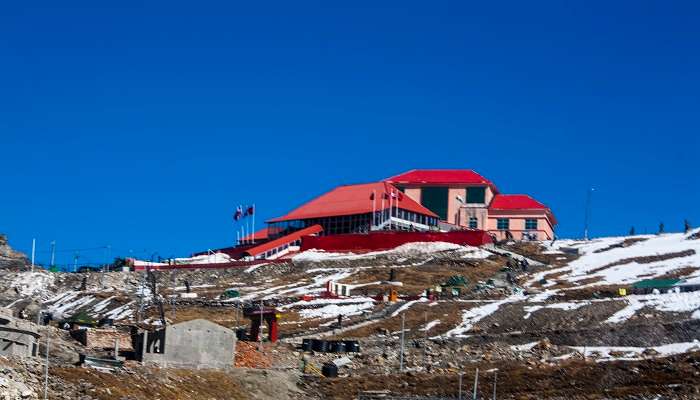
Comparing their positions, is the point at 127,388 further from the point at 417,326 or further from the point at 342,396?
the point at 417,326

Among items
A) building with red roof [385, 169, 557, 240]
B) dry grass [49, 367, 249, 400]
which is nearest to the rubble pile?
dry grass [49, 367, 249, 400]

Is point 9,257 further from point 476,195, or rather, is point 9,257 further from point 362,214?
point 476,195

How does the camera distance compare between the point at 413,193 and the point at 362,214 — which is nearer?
the point at 362,214

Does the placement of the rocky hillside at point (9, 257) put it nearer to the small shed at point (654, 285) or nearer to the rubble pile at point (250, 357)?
the rubble pile at point (250, 357)

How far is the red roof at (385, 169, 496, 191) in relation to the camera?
157125 mm

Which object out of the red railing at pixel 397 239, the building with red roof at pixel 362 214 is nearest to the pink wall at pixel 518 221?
the building with red roof at pixel 362 214

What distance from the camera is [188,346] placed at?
76500mm

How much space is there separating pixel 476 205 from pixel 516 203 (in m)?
4.51

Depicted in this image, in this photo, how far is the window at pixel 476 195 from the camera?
156 m

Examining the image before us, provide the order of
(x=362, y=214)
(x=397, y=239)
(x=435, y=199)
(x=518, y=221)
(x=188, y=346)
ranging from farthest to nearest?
(x=435, y=199)
(x=518, y=221)
(x=362, y=214)
(x=397, y=239)
(x=188, y=346)

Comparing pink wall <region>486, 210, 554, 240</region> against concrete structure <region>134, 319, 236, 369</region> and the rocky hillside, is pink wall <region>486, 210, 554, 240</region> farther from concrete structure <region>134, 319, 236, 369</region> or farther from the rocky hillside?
concrete structure <region>134, 319, 236, 369</region>

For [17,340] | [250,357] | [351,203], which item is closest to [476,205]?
[351,203]

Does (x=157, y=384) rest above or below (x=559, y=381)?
below

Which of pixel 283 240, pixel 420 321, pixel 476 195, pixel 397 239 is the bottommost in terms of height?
pixel 420 321
